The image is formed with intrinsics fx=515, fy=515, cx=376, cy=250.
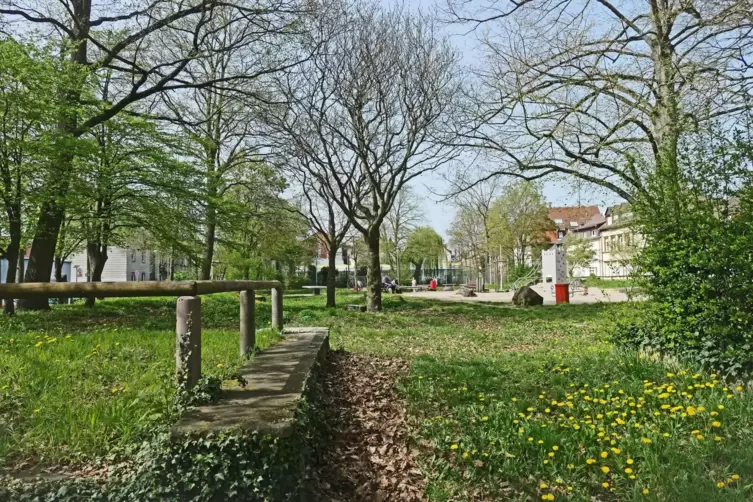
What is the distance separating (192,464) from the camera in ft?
8.87

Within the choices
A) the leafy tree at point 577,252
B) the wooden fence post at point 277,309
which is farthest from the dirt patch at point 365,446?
the leafy tree at point 577,252

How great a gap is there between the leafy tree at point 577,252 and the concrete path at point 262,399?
4773 cm

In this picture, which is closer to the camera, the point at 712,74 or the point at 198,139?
the point at 712,74

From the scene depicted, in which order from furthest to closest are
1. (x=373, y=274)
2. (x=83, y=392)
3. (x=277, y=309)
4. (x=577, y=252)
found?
(x=577, y=252), (x=373, y=274), (x=277, y=309), (x=83, y=392)

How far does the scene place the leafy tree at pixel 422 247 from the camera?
5606 cm

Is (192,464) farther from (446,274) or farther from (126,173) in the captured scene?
(446,274)

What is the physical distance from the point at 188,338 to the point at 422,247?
53266 mm

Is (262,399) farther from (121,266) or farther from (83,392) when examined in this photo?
(121,266)

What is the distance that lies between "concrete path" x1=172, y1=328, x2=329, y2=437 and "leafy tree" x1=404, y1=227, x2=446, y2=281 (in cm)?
4920

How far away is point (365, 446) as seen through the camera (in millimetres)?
4285

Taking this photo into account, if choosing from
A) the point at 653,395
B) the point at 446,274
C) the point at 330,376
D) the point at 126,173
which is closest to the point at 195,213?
the point at 126,173

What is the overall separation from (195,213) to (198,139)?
7.83 ft

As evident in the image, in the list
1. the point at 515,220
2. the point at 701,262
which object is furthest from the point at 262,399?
the point at 515,220

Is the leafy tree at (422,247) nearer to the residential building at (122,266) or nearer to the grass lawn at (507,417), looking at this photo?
the residential building at (122,266)
